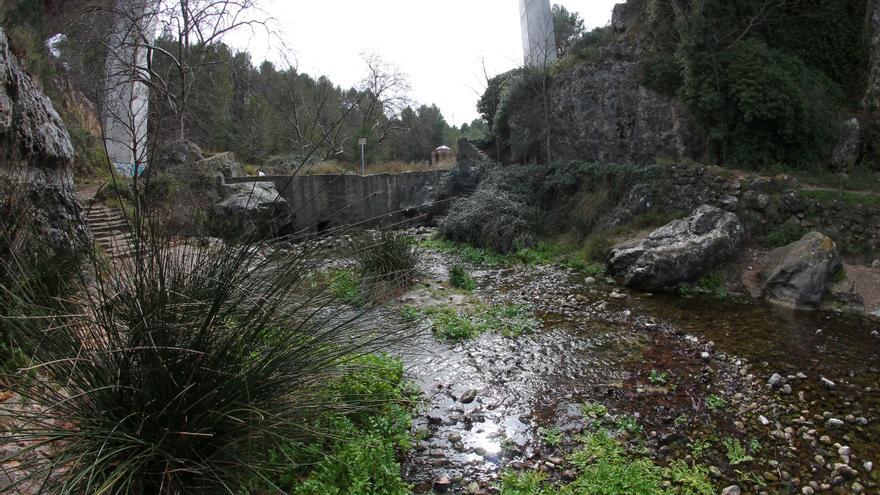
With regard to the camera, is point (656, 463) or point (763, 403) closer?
point (656, 463)

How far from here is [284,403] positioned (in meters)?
2.26

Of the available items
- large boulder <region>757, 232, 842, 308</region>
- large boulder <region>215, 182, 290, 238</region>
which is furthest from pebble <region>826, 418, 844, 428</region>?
large boulder <region>215, 182, 290, 238</region>

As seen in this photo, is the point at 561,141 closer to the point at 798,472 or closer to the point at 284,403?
the point at 798,472

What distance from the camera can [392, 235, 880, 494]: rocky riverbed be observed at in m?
3.08

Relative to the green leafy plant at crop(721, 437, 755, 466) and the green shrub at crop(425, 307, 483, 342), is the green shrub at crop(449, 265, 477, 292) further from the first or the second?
the green leafy plant at crop(721, 437, 755, 466)

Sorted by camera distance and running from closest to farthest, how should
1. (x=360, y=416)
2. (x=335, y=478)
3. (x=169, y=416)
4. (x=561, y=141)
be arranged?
(x=169, y=416)
(x=335, y=478)
(x=360, y=416)
(x=561, y=141)

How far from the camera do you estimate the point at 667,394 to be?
4.02 m

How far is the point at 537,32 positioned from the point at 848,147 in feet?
39.4

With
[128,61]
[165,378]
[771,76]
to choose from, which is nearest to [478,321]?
[165,378]

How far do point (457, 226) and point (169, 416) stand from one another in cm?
991

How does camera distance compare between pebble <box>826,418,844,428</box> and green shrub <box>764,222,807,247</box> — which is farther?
green shrub <box>764,222,807,247</box>

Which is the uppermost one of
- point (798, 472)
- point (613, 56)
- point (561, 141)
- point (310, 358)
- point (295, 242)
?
point (613, 56)

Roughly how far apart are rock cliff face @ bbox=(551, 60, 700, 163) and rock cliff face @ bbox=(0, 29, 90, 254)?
38.1 ft

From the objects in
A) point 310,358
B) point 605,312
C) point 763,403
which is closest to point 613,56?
point 605,312
